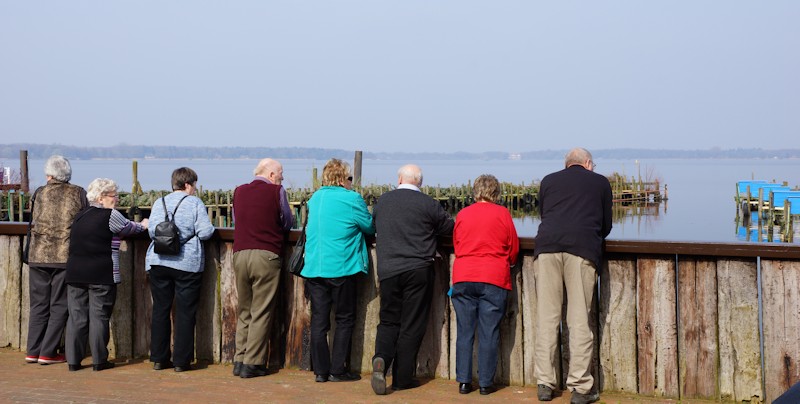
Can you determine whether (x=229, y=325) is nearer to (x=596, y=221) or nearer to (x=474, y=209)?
(x=474, y=209)

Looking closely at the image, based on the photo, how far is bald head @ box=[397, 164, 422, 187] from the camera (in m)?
6.97

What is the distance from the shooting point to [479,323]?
6.88 meters

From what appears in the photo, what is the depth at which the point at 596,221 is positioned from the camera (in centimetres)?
653

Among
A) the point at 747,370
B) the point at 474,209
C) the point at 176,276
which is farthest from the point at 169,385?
the point at 747,370

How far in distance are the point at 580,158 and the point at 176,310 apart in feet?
11.3

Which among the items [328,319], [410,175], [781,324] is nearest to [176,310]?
[328,319]

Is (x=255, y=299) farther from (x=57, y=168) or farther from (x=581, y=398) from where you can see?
(x=581, y=398)

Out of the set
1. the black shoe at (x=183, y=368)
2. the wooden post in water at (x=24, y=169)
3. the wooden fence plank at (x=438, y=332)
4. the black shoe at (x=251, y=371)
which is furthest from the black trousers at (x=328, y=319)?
the wooden post in water at (x=24, y=169)

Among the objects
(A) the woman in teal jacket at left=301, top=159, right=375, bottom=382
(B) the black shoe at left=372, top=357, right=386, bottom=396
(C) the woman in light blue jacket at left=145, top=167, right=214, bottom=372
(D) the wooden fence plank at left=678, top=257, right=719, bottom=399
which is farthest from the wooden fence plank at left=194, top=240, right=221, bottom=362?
(D) the wooden fence plank at left=678, top=257, right=719, bottom=399

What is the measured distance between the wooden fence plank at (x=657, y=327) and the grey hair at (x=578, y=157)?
823mm

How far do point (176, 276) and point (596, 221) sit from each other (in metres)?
3.31

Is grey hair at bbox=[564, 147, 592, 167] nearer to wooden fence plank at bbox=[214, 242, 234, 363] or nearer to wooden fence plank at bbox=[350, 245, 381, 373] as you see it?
wooden fence plank at bbox=[350, 245, 381, 373]

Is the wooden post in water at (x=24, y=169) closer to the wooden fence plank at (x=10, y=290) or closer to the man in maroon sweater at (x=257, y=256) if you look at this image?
the wooden fence plank at (x=10, y=290)

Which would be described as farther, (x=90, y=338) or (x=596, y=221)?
(x=90, y=338)
